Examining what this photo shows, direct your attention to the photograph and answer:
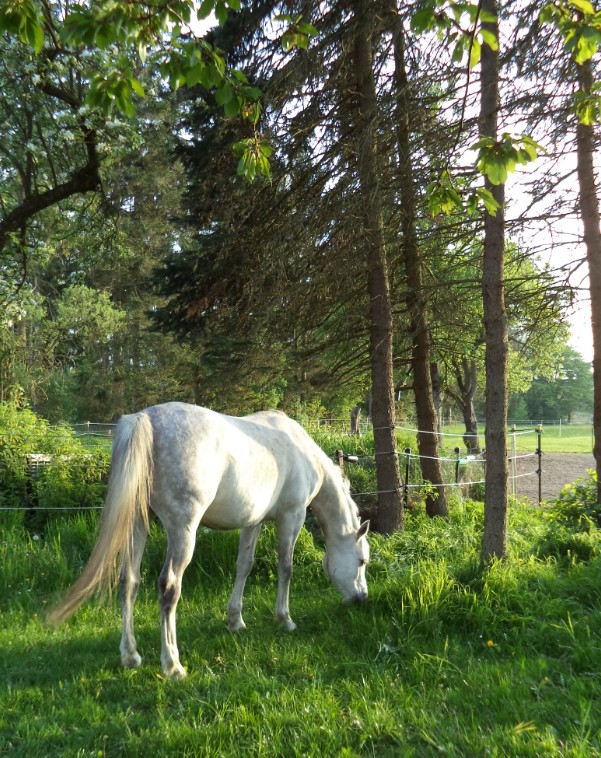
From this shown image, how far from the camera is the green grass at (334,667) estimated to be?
2.67 m

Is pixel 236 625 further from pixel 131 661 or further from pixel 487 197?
pixel 487 197

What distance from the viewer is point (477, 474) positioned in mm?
13594

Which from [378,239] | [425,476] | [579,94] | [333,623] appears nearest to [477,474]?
[425,476]

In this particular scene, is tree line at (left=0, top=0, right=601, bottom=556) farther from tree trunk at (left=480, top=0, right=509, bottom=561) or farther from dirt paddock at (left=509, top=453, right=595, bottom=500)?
dirt paddock at (left=509, top=453, right=595, bottom=500)

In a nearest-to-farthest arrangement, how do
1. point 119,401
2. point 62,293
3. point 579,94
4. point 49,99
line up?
point 579,94, point 49,99, point 62,293, point 119,401

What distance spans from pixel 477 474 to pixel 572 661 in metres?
10.5

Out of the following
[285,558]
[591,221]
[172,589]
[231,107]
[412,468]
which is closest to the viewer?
[231,107]

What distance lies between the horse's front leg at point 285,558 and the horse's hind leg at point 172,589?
109cm

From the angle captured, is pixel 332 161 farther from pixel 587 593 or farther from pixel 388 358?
pixel 587 593

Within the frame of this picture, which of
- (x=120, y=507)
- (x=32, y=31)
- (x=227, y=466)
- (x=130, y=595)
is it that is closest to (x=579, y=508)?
(x=227, y=466)

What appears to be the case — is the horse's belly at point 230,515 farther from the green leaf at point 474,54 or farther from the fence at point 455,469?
the fence at point 455,469

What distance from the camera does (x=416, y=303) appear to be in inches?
315

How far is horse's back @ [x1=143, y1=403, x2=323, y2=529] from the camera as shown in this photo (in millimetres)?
3773

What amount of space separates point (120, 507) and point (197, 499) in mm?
523
